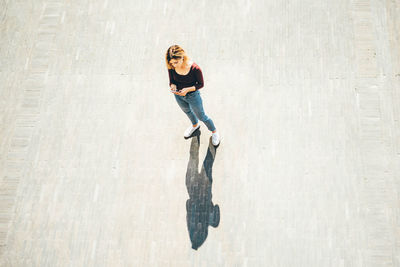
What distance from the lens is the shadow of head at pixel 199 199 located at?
4035 millimetres

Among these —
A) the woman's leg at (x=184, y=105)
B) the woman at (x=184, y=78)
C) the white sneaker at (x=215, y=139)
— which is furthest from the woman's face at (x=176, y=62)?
the white sneaker at (x=215, y=139)

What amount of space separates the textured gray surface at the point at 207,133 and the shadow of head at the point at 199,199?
79 mm

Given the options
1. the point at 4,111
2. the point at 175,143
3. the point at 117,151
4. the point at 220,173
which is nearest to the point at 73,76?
the point at 4,111

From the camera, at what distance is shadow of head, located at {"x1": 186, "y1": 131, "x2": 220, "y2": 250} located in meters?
4.04

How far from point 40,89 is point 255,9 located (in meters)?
4.08

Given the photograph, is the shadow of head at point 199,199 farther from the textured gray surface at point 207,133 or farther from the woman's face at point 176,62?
the woman's face at point 176,62

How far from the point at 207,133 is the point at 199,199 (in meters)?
1.05

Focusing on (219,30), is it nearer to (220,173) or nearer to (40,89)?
(220,173)

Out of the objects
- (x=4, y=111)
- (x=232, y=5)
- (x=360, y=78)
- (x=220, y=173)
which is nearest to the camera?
(x=220, y=173)

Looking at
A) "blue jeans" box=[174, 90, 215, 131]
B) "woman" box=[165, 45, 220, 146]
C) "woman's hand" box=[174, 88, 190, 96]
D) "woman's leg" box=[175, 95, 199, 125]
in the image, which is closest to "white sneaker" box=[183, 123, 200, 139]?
"woman's leg" box=[175, 95, 199, 125]

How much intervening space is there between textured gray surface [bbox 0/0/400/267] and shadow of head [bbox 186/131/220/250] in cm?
8

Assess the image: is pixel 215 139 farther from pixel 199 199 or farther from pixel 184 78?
pixel 184 78

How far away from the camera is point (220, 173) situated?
4.30 meters

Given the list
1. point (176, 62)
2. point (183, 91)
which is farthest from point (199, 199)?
point (176, 62)
